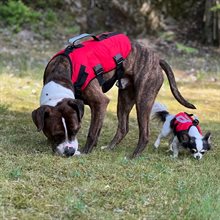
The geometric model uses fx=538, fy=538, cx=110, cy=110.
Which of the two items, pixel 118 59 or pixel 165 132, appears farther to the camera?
pixel 165 132

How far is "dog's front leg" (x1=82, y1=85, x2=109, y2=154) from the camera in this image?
6.10 m

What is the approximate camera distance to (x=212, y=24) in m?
16.4

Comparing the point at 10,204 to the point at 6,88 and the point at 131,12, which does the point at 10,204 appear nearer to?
the point at 6,88

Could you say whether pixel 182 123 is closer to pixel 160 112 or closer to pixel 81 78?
pixel 160 112

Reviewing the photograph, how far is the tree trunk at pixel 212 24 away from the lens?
16.1 meters

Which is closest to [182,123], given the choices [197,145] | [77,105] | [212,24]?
[197,145]

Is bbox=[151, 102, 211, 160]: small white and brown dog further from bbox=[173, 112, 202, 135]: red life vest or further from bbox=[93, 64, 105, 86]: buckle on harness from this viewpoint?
bbox=[93, 64, 105, 86]: buckle on harness

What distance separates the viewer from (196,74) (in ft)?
44.2

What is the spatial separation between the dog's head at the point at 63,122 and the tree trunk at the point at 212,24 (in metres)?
11.0

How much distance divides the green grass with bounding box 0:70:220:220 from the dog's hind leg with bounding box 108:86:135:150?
13cm

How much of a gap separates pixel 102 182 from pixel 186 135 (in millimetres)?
1903

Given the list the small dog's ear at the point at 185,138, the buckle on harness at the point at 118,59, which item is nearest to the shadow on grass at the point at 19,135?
the buckle on harness at the point at 118,59

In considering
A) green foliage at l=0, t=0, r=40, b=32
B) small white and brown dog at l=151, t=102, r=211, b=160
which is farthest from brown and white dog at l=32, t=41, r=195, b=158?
green foliage at l=0, t=0, r=40, b=32

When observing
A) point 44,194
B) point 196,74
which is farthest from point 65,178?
point 196,74
